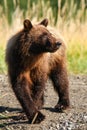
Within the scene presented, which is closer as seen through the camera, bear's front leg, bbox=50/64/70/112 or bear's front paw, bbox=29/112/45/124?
bear's front paw, bbox=29/112/45/124

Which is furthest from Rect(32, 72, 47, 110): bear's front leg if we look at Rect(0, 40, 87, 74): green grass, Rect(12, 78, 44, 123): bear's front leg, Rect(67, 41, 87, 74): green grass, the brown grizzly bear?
Rect(67, 41, 87, 74): green grass

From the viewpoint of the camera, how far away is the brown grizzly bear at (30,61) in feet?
22.3

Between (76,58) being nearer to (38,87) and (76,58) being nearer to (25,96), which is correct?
(38,87)

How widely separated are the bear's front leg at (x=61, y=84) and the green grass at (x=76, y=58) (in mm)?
2628

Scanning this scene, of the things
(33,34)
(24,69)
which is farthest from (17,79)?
(33,34)

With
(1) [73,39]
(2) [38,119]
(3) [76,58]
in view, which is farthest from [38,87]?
(1) [73,39]

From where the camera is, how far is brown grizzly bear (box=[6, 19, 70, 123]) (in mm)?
6801

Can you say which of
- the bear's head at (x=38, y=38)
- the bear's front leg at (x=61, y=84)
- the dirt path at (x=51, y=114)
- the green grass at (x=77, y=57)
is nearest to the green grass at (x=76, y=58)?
the green grass at (x=77, y=57)

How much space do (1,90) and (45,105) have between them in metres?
0.97

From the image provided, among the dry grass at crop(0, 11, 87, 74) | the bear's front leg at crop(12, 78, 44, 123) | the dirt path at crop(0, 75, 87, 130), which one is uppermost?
the dry grass at crop(0, 11, 87, 74)

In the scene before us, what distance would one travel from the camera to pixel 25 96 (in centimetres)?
680

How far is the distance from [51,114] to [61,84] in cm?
50

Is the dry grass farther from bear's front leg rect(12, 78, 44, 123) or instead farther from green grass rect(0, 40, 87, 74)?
bear's front leg rect(12, 78, 44, 123)

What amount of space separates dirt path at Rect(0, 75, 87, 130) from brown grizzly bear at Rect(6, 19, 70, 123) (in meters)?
0.16
